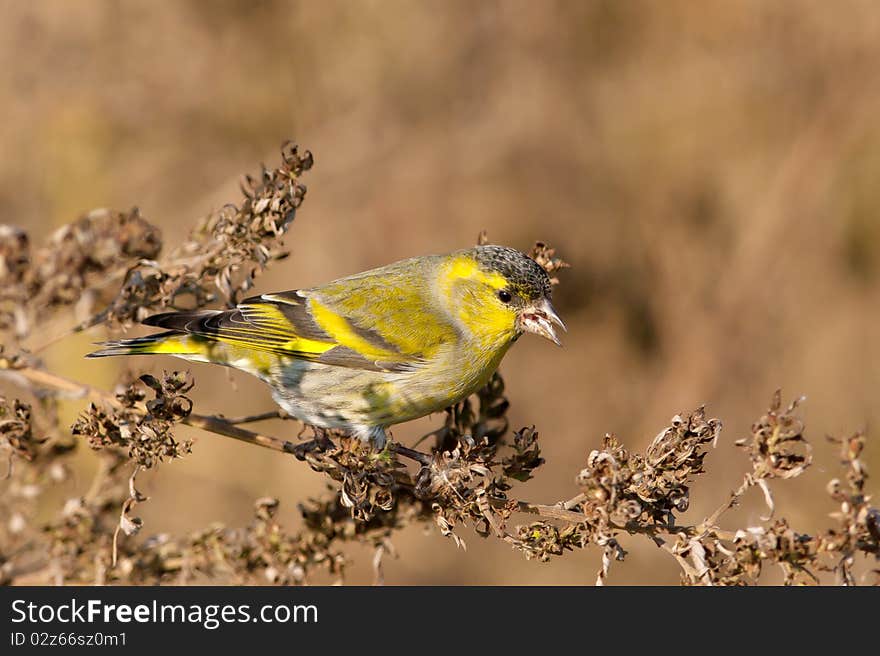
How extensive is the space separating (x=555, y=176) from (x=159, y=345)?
3734 millimetres

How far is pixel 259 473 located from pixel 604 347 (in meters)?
2.64

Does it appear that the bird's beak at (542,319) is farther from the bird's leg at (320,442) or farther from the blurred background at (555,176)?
the blurred background at (555,176)

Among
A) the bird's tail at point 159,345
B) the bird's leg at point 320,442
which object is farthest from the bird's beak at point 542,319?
the bird's tail at point 159,345

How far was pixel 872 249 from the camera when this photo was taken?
6.71 m

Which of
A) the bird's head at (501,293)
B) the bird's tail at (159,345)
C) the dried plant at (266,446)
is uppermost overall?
the bird's head at (501,293)

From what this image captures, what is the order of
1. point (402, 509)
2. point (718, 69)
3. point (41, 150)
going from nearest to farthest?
point (402, 509) → point (41, 150) → point (718, 69)

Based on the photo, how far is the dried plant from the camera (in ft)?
8.06

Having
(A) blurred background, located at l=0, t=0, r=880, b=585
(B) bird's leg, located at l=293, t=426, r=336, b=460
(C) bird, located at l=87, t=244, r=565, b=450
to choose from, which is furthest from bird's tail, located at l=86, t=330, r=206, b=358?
(A) blurred background, located at l=0, t=0, r=880, b=585

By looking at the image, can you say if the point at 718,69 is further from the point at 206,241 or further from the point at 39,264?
the point at 39,264

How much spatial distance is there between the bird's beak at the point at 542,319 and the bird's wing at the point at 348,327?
350mm

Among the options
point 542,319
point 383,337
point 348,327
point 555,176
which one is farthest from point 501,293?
point 555,176

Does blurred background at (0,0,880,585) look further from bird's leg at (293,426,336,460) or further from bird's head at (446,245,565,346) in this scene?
bird's leg at (293,426,336,460)

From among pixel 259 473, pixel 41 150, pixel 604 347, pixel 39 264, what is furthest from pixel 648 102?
pixel 39 264

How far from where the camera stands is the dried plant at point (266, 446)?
8.06 feet
